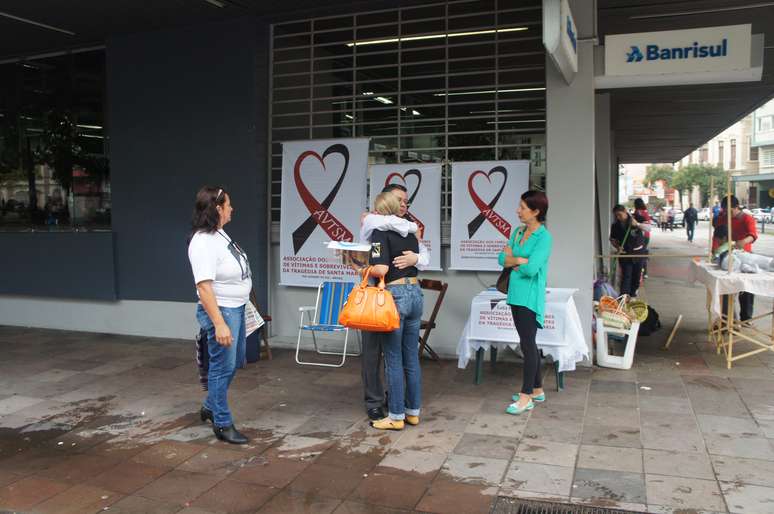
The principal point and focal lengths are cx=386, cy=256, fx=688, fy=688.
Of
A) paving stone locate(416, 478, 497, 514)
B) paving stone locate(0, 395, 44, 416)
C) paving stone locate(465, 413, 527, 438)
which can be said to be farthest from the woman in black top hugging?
paving stone locate(0, 395, 44, 416)

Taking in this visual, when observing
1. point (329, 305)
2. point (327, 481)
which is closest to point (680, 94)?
point (329, 305)

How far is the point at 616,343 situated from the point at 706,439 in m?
2.78

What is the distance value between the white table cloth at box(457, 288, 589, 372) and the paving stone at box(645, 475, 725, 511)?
1.75 meters

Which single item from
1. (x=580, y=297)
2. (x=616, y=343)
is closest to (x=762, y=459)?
(x=580, y=297)

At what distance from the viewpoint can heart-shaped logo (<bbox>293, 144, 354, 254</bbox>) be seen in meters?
7.36

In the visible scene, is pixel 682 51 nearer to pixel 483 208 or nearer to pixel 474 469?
pixel 483 208

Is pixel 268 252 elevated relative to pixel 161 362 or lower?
elevated

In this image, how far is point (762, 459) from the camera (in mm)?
4168

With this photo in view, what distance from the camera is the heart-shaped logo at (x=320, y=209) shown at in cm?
736

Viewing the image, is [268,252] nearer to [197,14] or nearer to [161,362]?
[161,362]

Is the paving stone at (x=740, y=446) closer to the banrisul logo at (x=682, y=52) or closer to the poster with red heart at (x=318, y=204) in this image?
the banrisul logo at (x=682, y=52)

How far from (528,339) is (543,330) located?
23.0 inches

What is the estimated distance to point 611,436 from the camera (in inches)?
182

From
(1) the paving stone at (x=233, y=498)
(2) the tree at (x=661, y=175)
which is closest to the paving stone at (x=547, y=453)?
(1) the paving stone at (x=233, y=498)
